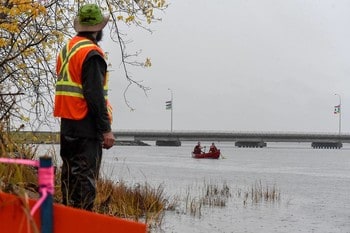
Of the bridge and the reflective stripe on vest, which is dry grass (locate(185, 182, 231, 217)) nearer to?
the reflective stripe on vest

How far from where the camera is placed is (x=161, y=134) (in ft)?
357

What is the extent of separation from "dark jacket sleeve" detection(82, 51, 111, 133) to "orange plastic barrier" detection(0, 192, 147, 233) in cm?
196

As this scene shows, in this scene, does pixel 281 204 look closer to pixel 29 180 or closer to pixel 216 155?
pixel 29 180

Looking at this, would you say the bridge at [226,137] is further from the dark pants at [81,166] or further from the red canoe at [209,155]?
the dark pants at [81,166]

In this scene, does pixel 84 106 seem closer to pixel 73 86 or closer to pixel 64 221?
pixel 73 86

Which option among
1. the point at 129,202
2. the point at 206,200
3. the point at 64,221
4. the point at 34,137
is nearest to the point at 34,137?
the point at 34,137

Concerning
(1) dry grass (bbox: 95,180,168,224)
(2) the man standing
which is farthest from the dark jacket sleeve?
(1) dry grass (bbox: 95,180,168,224)

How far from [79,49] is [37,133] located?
518cm

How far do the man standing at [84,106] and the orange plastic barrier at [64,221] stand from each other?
6.46 feet

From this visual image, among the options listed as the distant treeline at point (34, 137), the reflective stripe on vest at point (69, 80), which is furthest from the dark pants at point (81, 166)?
the distant treeline at point (34, 137)

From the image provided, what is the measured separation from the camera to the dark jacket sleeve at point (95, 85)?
4.93 m

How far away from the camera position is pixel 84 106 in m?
5.05

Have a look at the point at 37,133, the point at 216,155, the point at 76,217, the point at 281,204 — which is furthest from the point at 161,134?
the point at 76,217

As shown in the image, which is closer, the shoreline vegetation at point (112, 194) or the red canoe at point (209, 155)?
the shoreline vegetation at point (112, 194)
